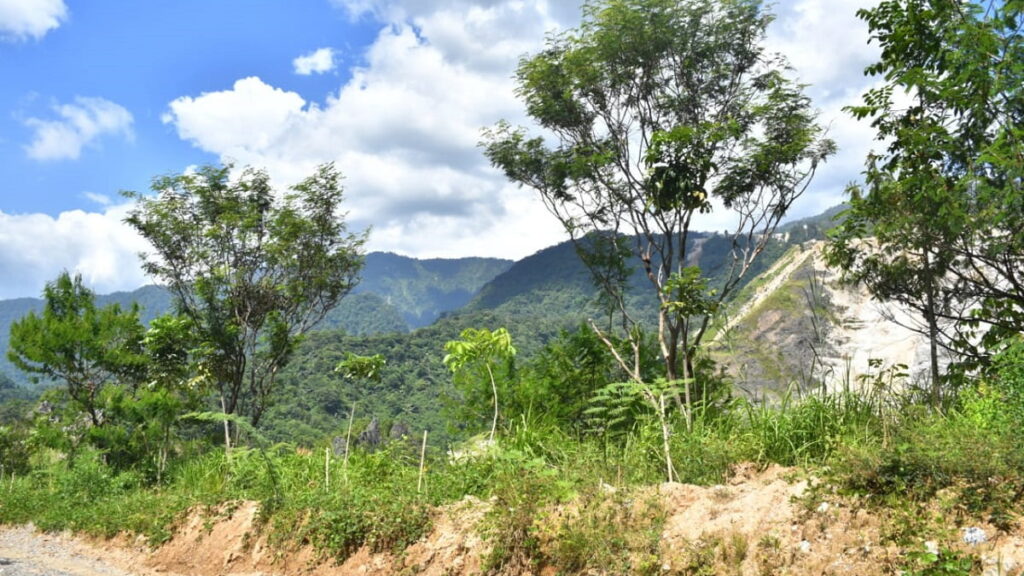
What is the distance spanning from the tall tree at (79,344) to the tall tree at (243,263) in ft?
5.41

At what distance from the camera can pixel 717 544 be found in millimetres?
4383

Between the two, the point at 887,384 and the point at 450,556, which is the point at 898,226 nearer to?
the point at 887,384

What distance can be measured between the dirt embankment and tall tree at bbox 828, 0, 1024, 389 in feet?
9.48

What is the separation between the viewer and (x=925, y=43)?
6945 mm

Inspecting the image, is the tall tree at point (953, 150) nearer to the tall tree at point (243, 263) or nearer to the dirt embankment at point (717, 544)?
the dirt embankment at point (717, 544)

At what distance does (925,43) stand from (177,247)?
17.0 metres

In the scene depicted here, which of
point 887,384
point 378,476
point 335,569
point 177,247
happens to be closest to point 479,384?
point 378,476

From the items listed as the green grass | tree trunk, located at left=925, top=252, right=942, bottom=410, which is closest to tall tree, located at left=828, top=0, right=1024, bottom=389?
tree trunk, located at left=925, top=252, right=942, bottom=410

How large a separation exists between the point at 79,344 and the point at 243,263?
4.31 m

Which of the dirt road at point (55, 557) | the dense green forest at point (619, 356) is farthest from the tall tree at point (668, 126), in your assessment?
the dirt road at point (55, 557)

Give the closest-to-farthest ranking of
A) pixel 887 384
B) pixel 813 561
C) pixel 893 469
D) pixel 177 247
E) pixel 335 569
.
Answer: pixel 813 561, pixel 893 469, pixel 335 569, pixel 887 384, pixel 177 247

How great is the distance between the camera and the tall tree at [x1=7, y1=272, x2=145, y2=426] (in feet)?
44.0

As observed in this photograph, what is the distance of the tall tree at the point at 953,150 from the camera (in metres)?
5.82

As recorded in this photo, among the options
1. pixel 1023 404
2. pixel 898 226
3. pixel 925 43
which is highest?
pixel 925 43
